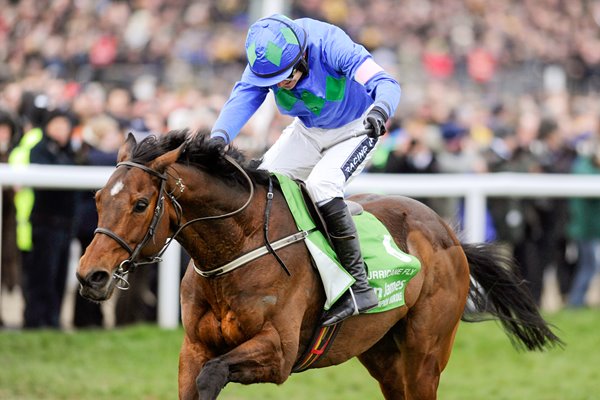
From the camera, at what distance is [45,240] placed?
8.88m

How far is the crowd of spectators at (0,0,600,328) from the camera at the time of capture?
1080 centimetres

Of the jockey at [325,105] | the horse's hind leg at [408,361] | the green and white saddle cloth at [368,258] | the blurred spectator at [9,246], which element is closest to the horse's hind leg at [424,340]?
the horse's hind leg at [408,361]

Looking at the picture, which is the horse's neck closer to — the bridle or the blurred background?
the bridle

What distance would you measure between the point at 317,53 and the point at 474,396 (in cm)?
366

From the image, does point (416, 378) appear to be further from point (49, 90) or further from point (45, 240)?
point (49, 90)

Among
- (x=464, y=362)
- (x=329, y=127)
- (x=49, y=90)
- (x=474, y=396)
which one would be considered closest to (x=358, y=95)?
(x=329, y=127)

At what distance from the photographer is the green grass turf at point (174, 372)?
25.6ft

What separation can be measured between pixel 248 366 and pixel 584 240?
285 inches

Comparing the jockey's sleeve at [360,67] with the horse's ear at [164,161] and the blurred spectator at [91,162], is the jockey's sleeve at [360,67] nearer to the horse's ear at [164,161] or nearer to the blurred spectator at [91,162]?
the horse's ear at [164,161]

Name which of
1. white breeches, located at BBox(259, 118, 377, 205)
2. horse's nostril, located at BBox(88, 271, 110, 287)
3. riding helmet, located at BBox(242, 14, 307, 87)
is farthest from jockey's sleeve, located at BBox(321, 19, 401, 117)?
horse's nostril, located at BBox(88, 271, 110, 287)

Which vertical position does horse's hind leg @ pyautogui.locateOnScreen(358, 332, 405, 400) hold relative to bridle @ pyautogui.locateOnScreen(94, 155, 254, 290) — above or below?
below

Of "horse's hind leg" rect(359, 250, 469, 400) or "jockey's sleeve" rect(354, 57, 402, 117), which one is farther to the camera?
"horse's hind leg" rect(359, 250, 469, 400)

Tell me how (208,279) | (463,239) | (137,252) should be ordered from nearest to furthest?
1. (137,252)
2. (208,279)
3. (463,239)

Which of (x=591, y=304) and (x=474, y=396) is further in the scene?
(x=591, y=304)
